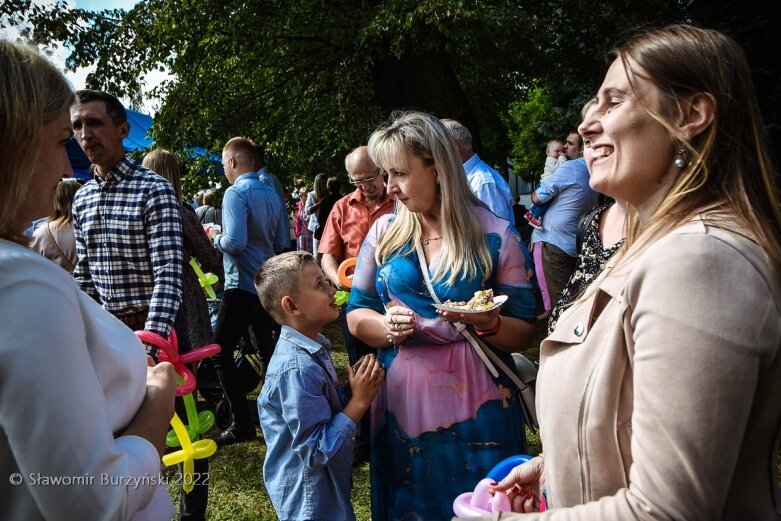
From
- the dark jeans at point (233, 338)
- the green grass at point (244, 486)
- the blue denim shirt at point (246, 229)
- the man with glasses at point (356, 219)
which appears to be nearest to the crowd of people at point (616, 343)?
the green grass at point (244, 486)

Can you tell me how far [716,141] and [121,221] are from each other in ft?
8.89

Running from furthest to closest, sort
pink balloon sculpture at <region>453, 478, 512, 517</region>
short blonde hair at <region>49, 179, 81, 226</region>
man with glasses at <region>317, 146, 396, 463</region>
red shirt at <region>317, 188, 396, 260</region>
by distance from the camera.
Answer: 1. red shirt at <region>317, 188, 396, 260</region>
2. man with glasses at <region>317, 146, 396, 463</region>
3. short blonde hair at <region>49, 179, 81, 226</region>
4. pink balloon sculpture at <region>453, 478, 512, 517</region>

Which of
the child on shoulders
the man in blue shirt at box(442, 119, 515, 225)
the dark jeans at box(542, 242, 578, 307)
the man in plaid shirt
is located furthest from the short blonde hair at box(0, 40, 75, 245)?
the child on shoulders

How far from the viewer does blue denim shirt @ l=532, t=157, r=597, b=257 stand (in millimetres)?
5781

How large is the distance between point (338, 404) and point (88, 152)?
1785 mm

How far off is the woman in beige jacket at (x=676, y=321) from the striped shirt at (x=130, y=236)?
7.36ft

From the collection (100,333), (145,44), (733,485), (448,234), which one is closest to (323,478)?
(448,234)

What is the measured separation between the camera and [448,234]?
8.53 ft

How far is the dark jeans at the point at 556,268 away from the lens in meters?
5.71

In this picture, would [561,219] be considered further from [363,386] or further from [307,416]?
[307,416]

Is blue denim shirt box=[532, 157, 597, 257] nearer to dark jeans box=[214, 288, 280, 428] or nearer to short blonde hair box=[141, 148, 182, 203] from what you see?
dark jeans box=[214, 288, 280, 428]

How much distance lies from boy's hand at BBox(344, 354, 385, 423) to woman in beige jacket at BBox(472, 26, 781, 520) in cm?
125

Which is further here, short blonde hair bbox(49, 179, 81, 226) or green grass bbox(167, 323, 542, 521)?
short blonde hair bbox(49, 179, 81, 226)

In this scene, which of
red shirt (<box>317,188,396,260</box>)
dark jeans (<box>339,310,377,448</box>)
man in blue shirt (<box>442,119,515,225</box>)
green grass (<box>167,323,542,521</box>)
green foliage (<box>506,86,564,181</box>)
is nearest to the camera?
green grass (<box>167,323,542,521</box>)
